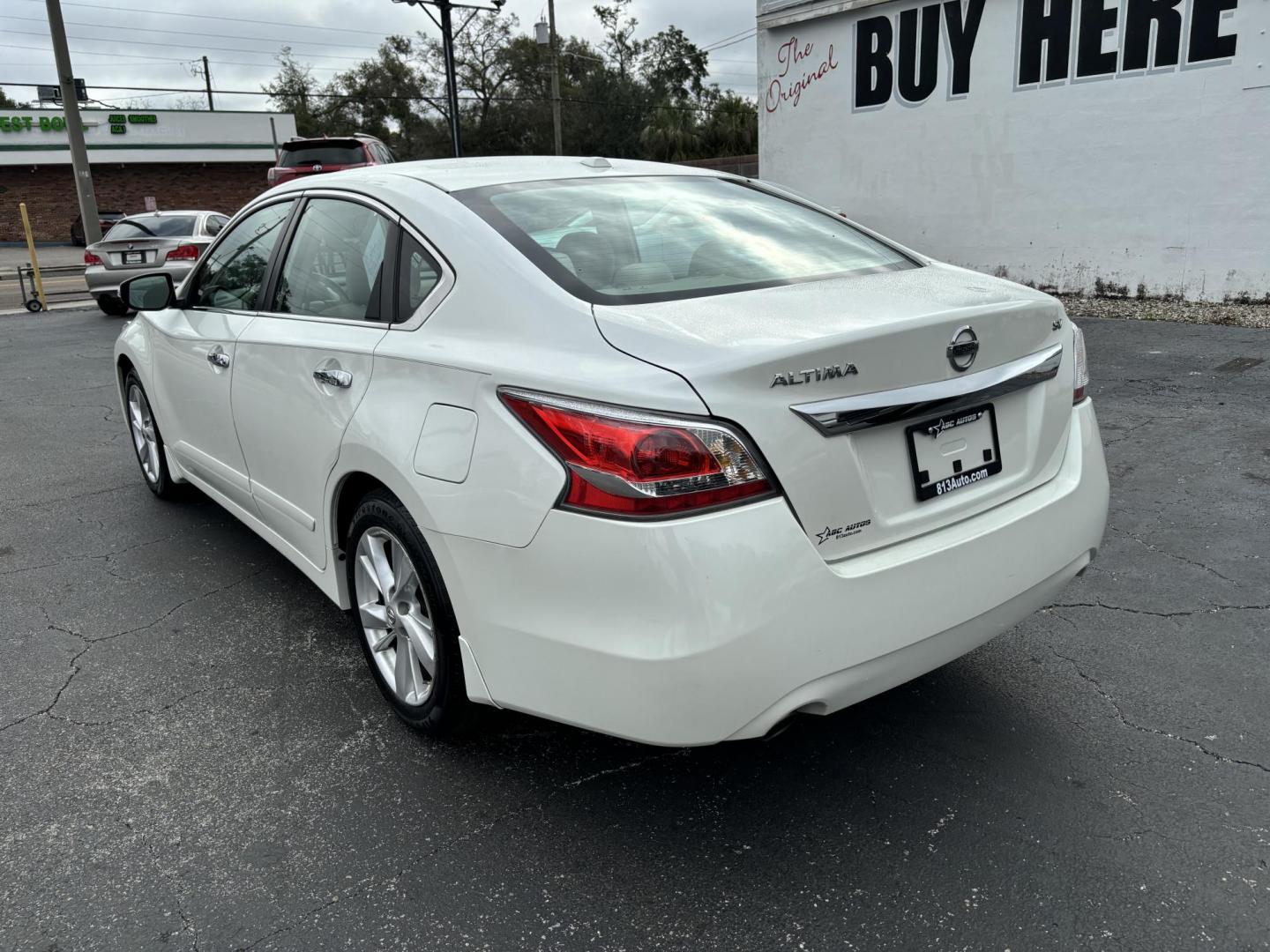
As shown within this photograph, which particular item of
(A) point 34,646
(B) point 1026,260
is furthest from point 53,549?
(B) point 1026,260

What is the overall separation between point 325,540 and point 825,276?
169cm

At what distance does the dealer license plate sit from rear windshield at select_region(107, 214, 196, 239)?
1451 centimetres

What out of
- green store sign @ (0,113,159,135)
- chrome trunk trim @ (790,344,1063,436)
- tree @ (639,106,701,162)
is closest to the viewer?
chrome trunk trim @ (790,344,1063,436)

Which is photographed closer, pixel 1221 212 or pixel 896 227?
pixel 1221 212

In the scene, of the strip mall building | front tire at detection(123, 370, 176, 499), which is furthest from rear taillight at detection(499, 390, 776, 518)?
the strip mall building

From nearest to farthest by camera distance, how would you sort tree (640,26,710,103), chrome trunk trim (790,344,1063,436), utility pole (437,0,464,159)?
chrome trunk trim (790,344,1063,436), utility pole (437,0,464,159), tree (640,26,710,103)

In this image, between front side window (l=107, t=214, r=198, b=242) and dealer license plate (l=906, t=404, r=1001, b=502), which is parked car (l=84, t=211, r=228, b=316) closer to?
front side window (l=107, t=214, r=198, b=242)

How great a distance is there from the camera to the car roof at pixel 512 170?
297cm

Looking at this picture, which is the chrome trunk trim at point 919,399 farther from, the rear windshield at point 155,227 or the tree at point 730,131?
the tree at point 730,131

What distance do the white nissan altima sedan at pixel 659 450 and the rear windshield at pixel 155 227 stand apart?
12.9 metres

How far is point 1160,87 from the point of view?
986 cm

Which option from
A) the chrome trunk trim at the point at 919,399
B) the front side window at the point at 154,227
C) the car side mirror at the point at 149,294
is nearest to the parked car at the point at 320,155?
the front side window at the point at 154,227

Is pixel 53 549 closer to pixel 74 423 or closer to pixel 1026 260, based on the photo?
pixel 74 423

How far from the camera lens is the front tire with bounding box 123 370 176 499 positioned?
495 centimetres
